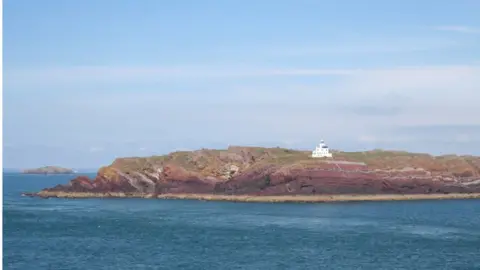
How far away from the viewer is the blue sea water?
42156 mm

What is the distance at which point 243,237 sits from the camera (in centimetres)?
5484

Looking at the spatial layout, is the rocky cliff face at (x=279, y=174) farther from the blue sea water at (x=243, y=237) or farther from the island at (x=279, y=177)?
the blue sea water at (x=243, y=237)

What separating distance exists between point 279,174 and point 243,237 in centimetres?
5440

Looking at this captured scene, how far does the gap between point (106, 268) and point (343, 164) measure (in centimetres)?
7625

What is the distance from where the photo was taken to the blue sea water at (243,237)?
4216cm

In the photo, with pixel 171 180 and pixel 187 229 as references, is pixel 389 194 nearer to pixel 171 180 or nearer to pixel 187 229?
pixel 171 180

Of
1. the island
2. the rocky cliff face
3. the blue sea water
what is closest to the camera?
the blue sea water

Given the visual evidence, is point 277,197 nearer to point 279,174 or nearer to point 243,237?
point 279,174

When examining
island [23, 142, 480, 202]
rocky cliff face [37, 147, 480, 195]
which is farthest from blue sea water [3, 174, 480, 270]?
rocky cliff face [37, 147, 480, 195]

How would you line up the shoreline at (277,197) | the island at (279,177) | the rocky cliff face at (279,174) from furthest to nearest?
the rocky cliff face at (279,174) < the island at (279,177) < the shoreline at (277,197)

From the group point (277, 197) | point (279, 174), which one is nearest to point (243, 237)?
point (277, 197)

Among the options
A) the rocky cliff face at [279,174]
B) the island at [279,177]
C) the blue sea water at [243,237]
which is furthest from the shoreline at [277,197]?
the blue sea water at [243,237]

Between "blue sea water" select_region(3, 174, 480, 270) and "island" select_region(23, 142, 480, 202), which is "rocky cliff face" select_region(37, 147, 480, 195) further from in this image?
"blue sea water" select_region(3, 174, 480, 270)

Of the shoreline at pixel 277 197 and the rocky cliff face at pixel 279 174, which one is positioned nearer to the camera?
the shoreline at pixel 277 197
